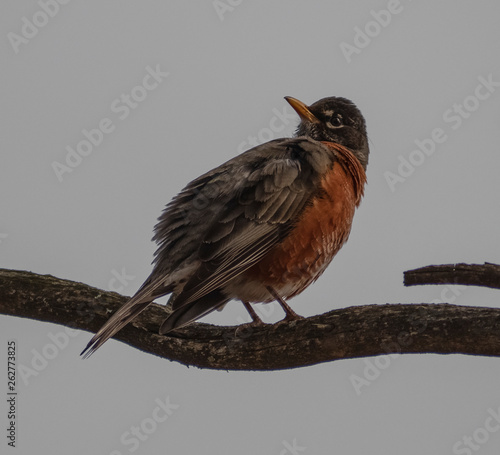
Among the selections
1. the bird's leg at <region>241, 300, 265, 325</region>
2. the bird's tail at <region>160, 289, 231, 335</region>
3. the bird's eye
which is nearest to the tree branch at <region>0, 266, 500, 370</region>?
the bird's tail at <region>160, 289, 231, 335</region>

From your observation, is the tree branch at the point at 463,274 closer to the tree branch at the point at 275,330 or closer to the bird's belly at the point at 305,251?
the tree branch at the point at 275,330

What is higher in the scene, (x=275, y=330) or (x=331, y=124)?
(x=331, y=124)

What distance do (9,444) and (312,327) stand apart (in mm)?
2839

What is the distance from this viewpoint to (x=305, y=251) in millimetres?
5359

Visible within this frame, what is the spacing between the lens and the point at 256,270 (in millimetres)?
5281

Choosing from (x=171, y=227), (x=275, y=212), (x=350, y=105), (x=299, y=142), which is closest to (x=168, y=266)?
(x=171, y=227)

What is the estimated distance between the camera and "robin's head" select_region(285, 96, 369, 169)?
698cm

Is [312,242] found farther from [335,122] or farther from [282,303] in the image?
[335,122]

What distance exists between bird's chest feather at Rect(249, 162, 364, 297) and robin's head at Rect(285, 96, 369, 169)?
3.79 feet

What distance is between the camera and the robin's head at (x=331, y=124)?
6.98 meters

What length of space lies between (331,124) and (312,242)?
2.00m

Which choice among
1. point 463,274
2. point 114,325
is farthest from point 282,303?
point 463,274

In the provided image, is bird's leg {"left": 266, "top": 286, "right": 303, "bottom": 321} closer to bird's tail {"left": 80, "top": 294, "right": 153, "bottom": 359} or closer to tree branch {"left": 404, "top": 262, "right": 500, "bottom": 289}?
bird's tail {"left": 80, "top": 294, "right": 153, "bottom": 359}

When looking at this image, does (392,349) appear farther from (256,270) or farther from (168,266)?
(168,266)
